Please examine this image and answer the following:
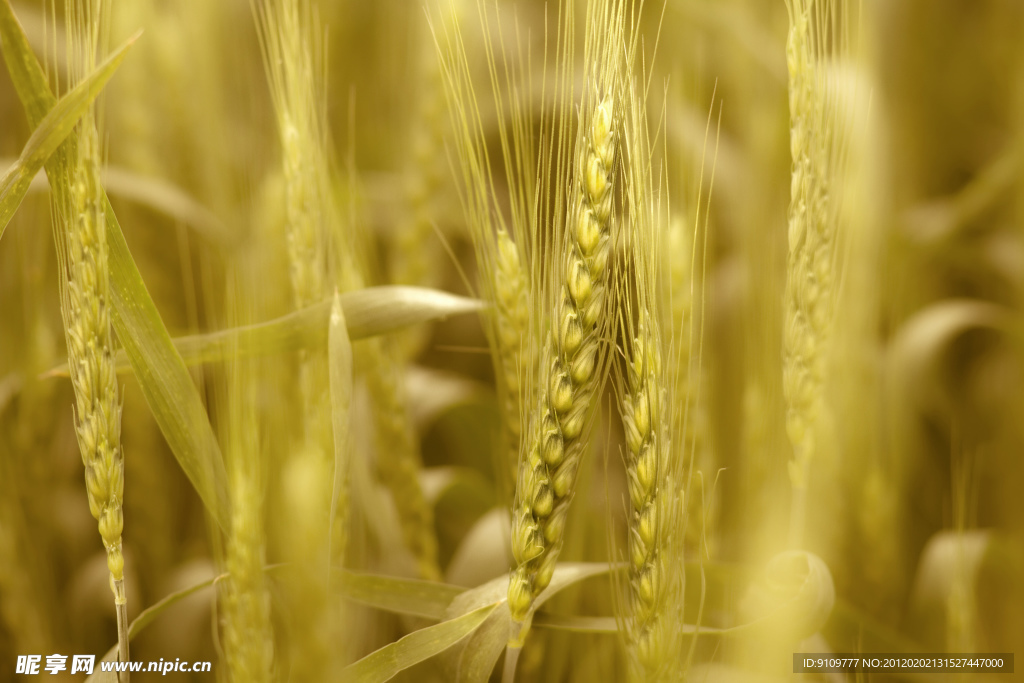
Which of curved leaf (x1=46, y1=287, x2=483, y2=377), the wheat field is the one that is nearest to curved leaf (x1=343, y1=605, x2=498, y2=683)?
the wheat field

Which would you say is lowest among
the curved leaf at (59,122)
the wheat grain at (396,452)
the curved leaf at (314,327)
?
the wheat grain at (396,452)

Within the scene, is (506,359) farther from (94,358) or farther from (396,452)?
(94,358)

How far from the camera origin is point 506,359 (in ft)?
2.03

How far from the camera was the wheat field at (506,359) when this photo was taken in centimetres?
49

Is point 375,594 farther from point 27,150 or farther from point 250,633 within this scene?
point 27,150

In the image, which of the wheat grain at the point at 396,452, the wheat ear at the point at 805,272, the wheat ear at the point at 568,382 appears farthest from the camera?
the wheat grain at the point at 396,452

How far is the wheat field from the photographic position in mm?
490

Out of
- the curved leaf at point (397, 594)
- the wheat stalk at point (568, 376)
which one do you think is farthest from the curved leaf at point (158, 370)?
the wheat stalk at point (568, 376)

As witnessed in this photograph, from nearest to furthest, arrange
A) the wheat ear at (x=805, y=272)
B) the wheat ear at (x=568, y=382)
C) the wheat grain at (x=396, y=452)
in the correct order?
the wheat ear at (x=568, y=382)
the wheat ear at (x=805, y=272)
the wheat grain at (x=396, y=452)

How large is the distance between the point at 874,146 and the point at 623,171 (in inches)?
30.7

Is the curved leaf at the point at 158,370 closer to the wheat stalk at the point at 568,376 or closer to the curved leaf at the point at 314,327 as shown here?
the curved leaf at the point at 314,327

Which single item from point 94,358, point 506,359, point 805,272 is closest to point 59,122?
point 94,358

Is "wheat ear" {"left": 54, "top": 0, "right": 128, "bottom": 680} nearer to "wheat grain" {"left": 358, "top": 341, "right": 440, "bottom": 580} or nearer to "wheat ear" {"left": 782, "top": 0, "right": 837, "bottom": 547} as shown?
"wheat grain" {"left": 358, "top": 341, "right": 440, "bottom": 580}

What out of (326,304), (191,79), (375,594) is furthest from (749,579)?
(191,79)
